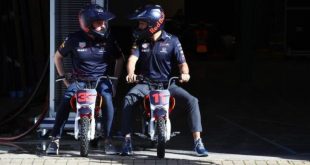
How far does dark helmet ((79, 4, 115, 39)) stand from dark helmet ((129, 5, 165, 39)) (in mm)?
325

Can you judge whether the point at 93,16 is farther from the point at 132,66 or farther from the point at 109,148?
the point at 109,148

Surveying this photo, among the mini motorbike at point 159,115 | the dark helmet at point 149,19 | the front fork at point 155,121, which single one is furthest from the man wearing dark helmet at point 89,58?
the front fork at point 155,121

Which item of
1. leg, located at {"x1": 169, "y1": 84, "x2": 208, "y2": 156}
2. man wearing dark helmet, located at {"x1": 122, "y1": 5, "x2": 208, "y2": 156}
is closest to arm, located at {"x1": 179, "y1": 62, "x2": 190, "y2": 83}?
man wearing dark helmet, located at {"x1": 122, "y1": 5, "x2": 208, "y2": 156}

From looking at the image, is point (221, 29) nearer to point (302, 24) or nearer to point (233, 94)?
point (302, 24)

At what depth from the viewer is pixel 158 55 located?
818cm

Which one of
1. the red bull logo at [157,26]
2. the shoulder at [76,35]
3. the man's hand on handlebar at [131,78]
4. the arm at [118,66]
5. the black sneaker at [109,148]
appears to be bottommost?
the black sneaker at [109,148]

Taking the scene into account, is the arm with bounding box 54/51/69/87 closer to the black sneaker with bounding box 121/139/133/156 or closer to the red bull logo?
the black sneaker with bounding box 121/139/133/156

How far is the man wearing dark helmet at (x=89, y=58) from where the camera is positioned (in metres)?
8.17

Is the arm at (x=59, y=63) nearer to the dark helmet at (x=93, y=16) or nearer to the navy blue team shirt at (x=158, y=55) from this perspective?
the dark helmet at (x=93, y=16)

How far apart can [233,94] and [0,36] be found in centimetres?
450

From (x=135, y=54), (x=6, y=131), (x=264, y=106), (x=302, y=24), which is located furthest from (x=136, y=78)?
(x=302, y=24)

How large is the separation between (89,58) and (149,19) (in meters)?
0.85

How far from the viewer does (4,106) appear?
12.1 m

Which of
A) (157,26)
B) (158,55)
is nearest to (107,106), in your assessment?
(158,55)
